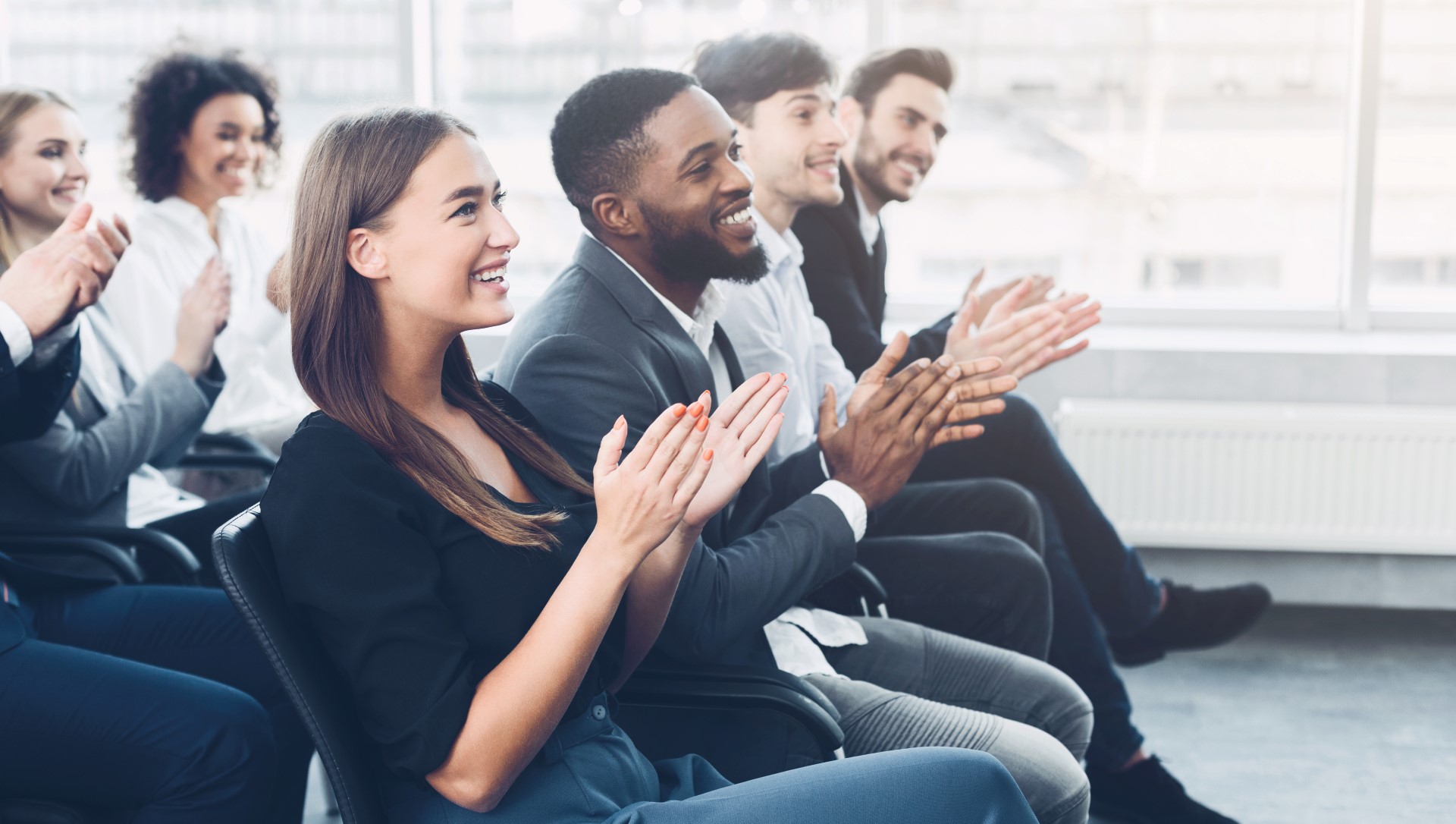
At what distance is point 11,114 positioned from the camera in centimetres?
247

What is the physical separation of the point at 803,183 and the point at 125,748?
5.06 ft

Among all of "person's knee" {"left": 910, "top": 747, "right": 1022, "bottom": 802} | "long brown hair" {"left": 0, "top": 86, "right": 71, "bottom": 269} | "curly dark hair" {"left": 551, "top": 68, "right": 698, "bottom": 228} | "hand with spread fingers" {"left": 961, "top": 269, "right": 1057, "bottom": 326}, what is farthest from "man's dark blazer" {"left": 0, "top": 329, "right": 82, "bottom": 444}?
"hand with spread fingers" {"left": 961, "top": 269, "right": 1057, "bottom": 326}

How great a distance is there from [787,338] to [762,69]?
57cm

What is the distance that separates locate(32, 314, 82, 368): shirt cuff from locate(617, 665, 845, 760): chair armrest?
1.00m

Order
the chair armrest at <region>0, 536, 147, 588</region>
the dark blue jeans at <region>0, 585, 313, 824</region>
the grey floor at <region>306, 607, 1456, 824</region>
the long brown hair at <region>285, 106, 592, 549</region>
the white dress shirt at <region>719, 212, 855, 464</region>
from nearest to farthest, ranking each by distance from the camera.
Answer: the long brown hair at <region>285, 106, 592, 549</region> → the dark blue jeans at <region>0, 585, 313, 824</region> → the chair armrest at <region>0, 536, 147, 588</region> → the white dress shirt at <region>719, 212, 855, 464</region> → the grey floor at <region>306, 607, 1456, 824</region>

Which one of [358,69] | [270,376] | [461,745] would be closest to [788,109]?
[270,376]

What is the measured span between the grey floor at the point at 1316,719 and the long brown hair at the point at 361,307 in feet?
4.68

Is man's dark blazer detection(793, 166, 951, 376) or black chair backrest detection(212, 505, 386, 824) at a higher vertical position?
man's dark blazer detection(793, 166, 951, 376)

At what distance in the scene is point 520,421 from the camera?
150 cm

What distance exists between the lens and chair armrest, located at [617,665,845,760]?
1437mm

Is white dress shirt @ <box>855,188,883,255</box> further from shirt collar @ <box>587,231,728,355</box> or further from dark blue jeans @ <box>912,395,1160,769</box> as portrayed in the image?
shirt collar @ <box>587,231,728,355</box>

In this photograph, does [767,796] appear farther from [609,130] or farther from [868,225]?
[868,225]

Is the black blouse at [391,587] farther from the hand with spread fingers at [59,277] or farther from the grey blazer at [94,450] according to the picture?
the grey blazer at [94,450]

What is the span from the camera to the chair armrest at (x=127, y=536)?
1.94 m
